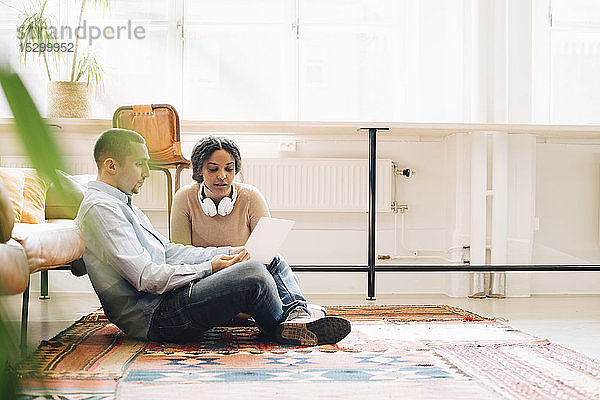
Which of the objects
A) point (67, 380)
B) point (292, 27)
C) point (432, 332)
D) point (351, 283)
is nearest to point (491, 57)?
point (292, 27)

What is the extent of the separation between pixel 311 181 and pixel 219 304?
6.57 ft

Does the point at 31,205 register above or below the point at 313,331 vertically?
above

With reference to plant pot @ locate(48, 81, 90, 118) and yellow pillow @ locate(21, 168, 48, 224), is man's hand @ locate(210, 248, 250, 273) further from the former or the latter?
plant pot @ locate(48, 81, 90, 118)

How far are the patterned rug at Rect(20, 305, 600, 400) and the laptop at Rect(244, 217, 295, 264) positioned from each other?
0.98 ft

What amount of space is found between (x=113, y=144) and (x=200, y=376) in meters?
0.82

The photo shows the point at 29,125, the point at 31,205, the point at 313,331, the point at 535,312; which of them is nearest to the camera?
the point at 29,125

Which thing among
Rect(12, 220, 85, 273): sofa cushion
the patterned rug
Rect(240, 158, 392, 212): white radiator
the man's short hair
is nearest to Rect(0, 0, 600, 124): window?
Rect(240, 158, 392, 212): white radiator

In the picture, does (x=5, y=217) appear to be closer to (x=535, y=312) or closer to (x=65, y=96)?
(x=535, y=312)

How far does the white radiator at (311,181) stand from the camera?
4.31m

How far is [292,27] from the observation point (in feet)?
14.7

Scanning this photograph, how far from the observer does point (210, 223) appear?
9.45 ft

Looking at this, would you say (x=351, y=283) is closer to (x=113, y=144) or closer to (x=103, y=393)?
(x=113, y=144)

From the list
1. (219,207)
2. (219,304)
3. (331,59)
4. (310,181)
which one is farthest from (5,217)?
(331,59)

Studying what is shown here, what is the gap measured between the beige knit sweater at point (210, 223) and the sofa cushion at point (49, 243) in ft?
1.43
